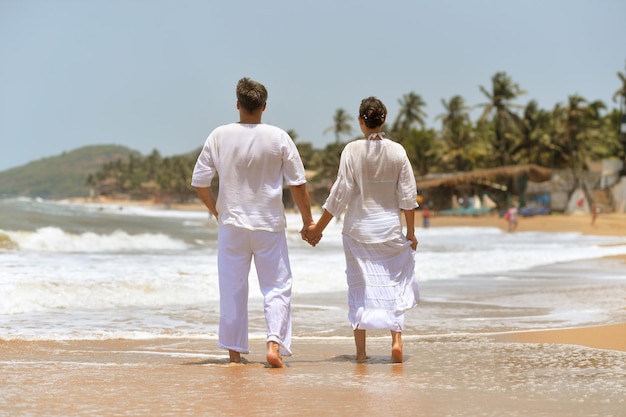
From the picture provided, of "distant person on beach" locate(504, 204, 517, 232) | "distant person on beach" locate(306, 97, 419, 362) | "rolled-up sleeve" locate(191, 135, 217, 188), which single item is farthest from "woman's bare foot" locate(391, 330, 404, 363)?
"distant person on beach" locate(504, 204, 517, 232)

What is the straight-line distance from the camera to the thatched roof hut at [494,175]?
52.8 m

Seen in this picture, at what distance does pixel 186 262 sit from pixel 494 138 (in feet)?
166

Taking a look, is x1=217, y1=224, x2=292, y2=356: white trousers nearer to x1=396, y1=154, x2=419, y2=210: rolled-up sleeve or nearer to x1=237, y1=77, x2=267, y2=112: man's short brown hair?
x1=237, y1=77, x2=267, y2=112: man's short brown hair

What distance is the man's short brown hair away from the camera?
16.6ft

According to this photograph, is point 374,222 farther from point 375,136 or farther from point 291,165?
point 291,165

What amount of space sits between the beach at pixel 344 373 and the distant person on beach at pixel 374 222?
1.31 ft

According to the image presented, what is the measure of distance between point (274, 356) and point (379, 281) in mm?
922

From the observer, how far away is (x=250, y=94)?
5.05 meters

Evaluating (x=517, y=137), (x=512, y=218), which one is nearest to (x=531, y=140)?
(x=517, y=137)

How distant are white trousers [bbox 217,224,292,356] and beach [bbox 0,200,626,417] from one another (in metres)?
0.20

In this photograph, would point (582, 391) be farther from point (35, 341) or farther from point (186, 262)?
point (186, 262)

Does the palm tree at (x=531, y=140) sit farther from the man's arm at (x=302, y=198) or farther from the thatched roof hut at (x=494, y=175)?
the man's arm at (x=302, y=198)

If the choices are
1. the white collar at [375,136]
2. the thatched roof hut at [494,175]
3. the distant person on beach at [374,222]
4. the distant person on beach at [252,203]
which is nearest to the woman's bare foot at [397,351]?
the distant person on beach at [374,222]

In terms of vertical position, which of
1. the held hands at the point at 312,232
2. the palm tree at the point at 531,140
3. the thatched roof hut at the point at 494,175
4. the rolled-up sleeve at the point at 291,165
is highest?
the palm tree at the point at 531,140
